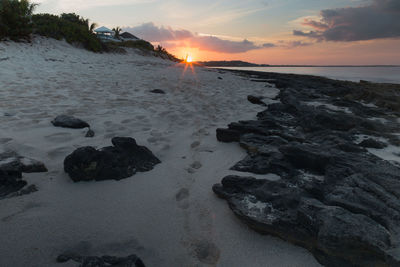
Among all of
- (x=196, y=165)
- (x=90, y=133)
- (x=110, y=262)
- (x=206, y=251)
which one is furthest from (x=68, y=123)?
(x=206, y=251)

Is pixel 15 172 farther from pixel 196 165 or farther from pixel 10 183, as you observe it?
pixel 196 165

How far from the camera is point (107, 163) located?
218 centimetres

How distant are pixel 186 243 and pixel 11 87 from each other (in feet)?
17.3

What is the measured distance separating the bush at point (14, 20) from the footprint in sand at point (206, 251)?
13.4 meters

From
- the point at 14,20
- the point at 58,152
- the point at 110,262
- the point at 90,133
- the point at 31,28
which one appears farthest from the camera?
the point at 31,28

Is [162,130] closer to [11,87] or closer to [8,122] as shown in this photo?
[8,122]

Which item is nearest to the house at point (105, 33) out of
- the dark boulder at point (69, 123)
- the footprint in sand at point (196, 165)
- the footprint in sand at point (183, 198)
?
the dark boulder at point (69, 123)

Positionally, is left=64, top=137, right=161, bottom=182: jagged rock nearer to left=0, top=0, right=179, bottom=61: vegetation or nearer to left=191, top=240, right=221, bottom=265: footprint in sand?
left=191, top=240, right=221, bottom=265: footprint in sand

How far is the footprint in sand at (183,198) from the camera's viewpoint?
1894 millimetres

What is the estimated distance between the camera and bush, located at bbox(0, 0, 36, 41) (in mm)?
11246

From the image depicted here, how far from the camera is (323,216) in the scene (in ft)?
4.83

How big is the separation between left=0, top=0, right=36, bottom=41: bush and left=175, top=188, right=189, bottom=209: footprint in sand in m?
12.9

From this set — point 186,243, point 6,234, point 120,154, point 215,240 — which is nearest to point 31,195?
point 6,234

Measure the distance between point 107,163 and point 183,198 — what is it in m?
0.76
